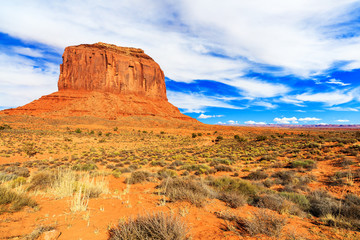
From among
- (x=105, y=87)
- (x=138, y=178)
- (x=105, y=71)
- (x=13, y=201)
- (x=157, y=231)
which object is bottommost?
(x=138, y=178)

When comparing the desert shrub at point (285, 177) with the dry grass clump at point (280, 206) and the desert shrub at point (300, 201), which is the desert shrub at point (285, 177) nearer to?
the desert shrub at point (300, 201)

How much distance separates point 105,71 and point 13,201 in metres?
88.7

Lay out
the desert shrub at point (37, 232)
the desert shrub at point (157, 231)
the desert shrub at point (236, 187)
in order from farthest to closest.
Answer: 1. the desert shrub at point (236, 187)
2. the desert shrub at point (37, 232)
3. the desert shrub at point (157, 231)

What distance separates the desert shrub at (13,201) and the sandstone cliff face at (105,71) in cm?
8393

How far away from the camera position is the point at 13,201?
174 inches

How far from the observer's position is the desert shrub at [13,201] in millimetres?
4213

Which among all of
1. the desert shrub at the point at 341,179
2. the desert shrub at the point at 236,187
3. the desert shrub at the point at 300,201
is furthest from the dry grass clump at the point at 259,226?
the desert shrub at the point at 341,179

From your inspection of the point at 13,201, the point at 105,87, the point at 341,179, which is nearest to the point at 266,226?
the point at 13,201

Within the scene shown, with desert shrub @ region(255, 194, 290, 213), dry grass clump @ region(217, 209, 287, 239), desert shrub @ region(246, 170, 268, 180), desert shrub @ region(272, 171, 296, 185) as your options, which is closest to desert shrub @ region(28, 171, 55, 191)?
dry grass clump @ region(217, 209, 287, 239)

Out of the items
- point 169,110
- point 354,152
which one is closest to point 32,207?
point 354,152

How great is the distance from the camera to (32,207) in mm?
4539

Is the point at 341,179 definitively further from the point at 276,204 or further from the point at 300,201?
the point at 276,204

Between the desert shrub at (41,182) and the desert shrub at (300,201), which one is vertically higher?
the desert shrub at (300,201)

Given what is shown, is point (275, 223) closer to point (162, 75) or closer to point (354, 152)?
point (354, 152)
